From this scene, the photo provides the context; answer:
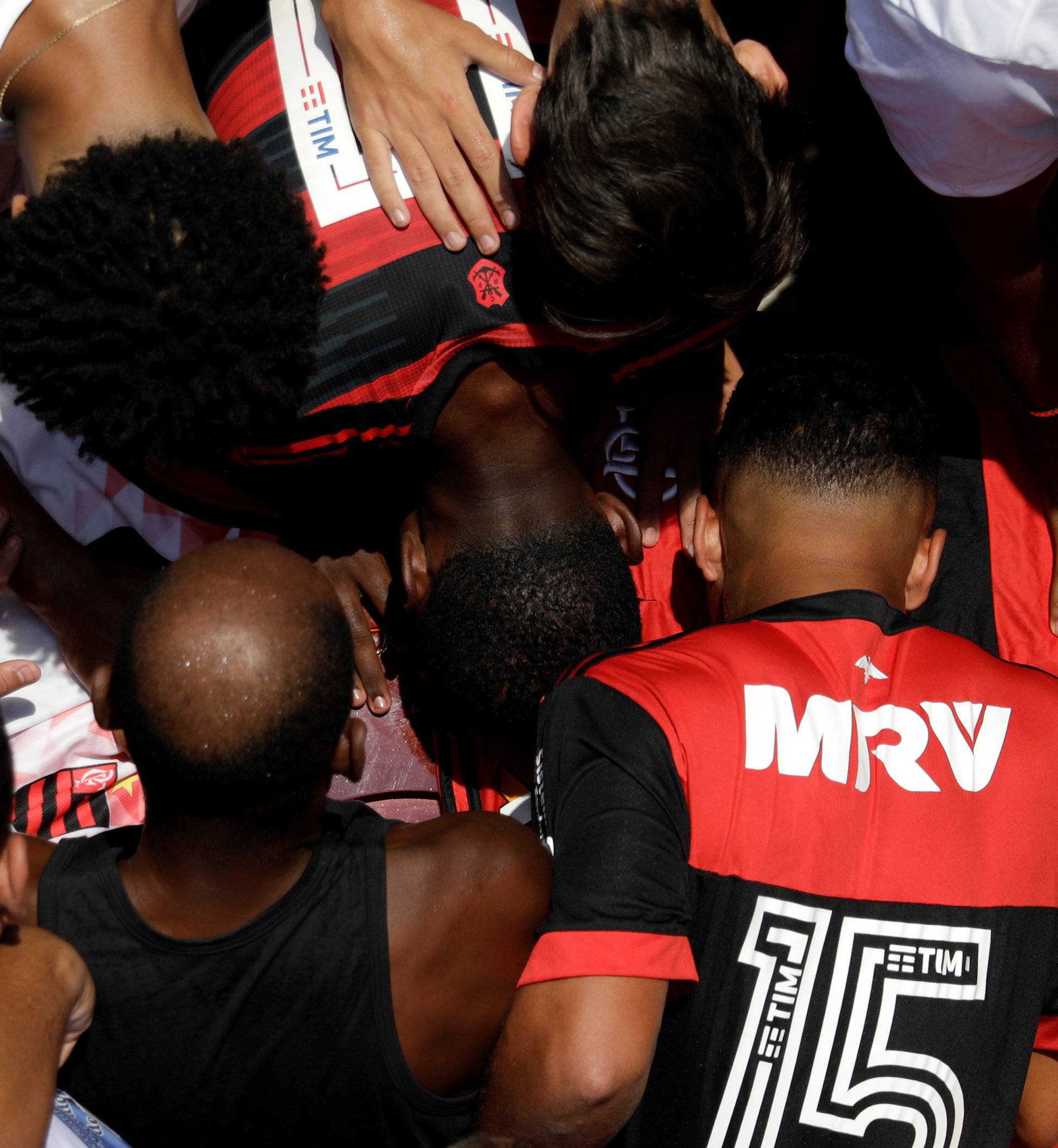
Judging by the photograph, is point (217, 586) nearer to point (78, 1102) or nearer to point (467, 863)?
point (467, 863)

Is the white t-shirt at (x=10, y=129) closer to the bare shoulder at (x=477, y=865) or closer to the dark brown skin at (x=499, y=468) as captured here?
the dark brown skin at (x=499, y=468)

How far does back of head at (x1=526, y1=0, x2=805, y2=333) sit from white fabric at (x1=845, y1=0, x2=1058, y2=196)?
184 mm

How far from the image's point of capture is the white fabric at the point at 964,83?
1.48 m

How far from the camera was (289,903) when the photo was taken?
1473 millimetres

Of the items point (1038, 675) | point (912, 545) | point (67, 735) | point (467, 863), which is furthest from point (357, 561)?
point (1038, 675)

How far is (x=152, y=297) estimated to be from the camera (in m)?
1.60

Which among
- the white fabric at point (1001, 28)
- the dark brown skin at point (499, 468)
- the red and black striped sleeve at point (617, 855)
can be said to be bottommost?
the red and black striped sleeve at point (617, 855)

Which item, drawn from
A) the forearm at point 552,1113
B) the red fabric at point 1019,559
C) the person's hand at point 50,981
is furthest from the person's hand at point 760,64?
the person's hand at point 50,981

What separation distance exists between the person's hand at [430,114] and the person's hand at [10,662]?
1075mm

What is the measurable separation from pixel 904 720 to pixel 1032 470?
101 centimetres

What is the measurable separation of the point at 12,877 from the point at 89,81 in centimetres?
131

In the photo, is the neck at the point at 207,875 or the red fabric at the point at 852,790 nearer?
the neck at the point at 207,875

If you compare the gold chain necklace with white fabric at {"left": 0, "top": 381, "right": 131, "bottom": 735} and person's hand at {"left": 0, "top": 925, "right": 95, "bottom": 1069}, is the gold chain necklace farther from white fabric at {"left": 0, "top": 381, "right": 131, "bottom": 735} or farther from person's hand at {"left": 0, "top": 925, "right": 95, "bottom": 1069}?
person's hand at {"left": 0, "top": 925, "right": 95, "bottom": 1069}

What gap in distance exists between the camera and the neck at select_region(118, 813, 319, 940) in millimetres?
1404
